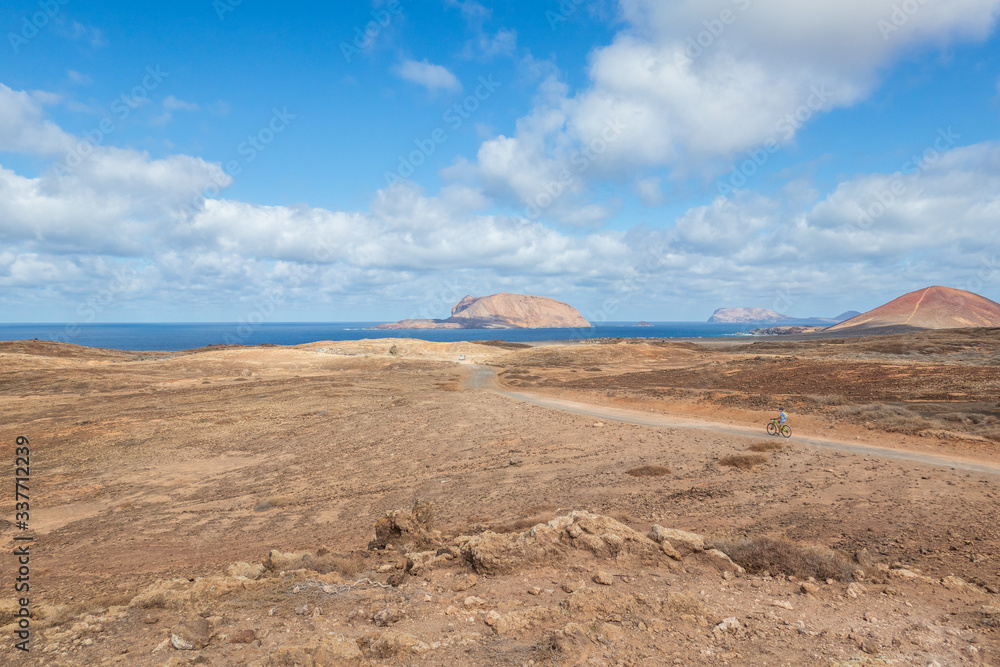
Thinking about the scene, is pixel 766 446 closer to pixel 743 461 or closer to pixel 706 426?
pixel 743 461

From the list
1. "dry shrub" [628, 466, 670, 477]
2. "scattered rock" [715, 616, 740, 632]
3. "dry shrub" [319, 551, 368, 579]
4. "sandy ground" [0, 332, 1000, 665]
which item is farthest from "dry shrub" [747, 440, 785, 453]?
"dry shrub" [319, 551, 368, 579]

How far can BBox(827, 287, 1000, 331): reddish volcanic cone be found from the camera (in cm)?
14162

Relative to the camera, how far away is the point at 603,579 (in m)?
7.63

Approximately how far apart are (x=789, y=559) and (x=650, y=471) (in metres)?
7.17

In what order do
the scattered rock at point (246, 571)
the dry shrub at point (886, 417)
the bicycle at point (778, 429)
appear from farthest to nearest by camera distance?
1. the bicycle at point (778, 429)
2. the dry shrub at point (886, 417)
3. the scattered rock at point (246, 571)

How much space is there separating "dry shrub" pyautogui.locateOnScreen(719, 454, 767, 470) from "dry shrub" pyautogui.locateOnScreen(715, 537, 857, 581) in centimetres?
695

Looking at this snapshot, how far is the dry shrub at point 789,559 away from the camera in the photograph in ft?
25.8

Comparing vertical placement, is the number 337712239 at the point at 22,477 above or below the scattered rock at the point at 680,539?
below

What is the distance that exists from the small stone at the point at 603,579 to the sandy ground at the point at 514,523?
46mm

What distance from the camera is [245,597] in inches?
289

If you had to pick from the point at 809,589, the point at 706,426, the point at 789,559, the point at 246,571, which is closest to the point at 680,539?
the point at 789,559

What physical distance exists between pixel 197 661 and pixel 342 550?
17.8 ft

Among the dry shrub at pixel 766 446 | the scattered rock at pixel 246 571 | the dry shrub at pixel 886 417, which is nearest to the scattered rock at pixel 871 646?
the scattered rock at pixel 246 571

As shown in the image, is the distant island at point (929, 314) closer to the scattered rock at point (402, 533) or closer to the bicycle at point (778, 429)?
the bicycle at point (778, 429)
